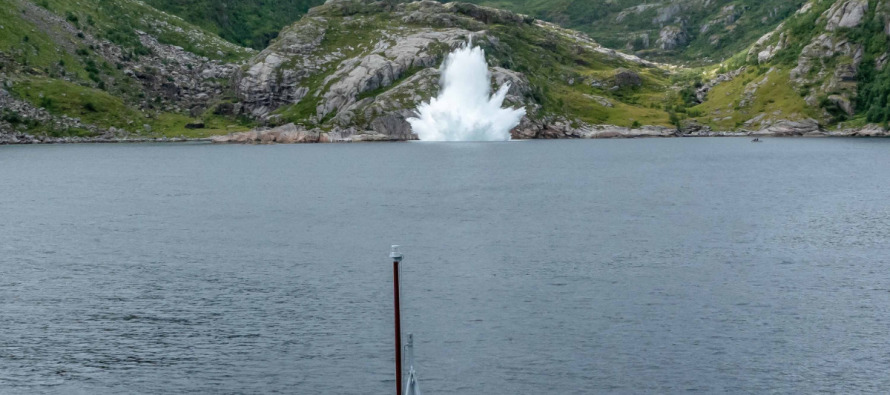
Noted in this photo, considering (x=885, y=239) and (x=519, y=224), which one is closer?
(x=885, y=239)

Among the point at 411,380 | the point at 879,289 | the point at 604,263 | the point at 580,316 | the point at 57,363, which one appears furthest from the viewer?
the point at 604,263

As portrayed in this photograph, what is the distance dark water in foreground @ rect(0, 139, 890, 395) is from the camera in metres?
49.3

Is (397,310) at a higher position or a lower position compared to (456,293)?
higher

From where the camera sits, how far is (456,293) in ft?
222

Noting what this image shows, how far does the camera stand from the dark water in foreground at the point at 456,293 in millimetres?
49312

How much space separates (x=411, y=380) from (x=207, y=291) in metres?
35.2

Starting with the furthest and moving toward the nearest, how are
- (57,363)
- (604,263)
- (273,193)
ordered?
(273,193) < (604,263) < (57,363)

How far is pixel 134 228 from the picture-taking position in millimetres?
102750

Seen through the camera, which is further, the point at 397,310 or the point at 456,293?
the point at 456,293

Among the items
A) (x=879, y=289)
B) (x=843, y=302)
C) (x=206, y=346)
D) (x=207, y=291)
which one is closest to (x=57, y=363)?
(x=206, y=346)

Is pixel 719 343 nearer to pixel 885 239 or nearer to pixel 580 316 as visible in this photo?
pixel 580 316

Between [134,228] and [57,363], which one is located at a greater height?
[134,228]

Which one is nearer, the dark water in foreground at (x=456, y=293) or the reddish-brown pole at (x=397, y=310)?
the reddish-brown pole at (x=397, y=310)

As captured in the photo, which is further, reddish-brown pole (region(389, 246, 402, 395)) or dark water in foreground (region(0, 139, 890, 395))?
dark water in foreground (region(0, 139, 890, 395))
